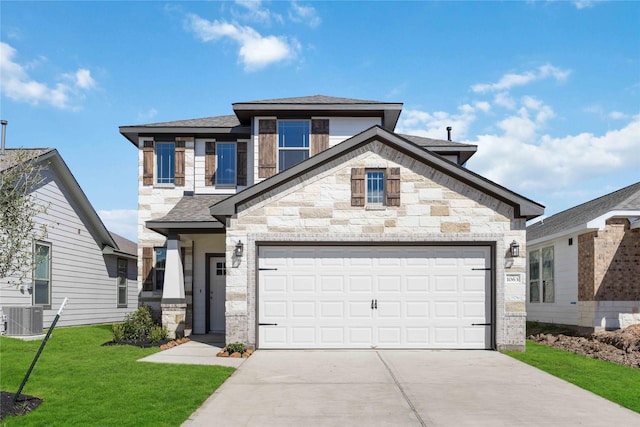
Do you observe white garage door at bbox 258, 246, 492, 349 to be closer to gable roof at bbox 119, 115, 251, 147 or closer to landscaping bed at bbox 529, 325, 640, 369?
landscaping bed at bbox 529, 325, 640, 369

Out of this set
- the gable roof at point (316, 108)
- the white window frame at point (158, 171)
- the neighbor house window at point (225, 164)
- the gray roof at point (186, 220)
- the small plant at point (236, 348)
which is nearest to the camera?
the small plant at point (236, 348)

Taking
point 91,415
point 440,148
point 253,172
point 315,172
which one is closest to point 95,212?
point 253,172

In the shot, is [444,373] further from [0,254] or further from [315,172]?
[0,254]

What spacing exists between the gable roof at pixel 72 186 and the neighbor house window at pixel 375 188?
9514mm

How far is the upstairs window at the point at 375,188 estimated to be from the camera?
48.1 feet

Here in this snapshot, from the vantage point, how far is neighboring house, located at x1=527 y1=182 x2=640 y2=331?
700 inches

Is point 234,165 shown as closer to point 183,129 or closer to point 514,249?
point 183,129

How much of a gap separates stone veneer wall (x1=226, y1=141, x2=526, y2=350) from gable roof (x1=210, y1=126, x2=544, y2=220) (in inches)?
6.2

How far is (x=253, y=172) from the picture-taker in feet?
62.5

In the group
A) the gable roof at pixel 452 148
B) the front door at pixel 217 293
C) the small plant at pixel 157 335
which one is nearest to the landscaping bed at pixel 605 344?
the gable roof at pixel 452 148

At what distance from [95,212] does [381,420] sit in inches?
678

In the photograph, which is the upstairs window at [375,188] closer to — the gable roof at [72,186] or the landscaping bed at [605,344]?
the landscaping bed at [605,344]

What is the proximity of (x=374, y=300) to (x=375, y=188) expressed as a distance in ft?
9.08

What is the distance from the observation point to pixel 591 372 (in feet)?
39.0
